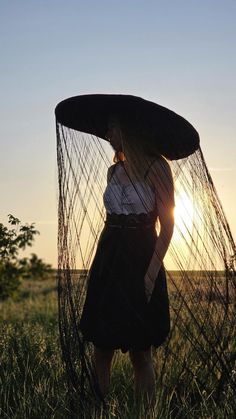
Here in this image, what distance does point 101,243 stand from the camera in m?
4.64

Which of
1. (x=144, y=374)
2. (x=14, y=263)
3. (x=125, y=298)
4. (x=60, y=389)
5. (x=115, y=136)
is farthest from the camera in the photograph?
(x=14, y=263)

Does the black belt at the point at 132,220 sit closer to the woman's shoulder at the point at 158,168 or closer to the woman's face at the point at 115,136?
the woman's shoulder at the point at 158,168

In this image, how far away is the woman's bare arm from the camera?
4.45m

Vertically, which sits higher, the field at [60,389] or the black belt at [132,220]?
the black belt at [132,220]

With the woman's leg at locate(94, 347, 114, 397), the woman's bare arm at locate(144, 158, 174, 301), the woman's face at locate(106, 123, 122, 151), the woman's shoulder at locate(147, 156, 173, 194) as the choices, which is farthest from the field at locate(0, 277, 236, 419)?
the woman's face at locate(106, 123, 122, 151)

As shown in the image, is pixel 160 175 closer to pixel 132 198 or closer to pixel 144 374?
pixel 132 198

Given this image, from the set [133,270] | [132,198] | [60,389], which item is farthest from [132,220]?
[60,389]

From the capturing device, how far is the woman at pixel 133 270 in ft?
14.7

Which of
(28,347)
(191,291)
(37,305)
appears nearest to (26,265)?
(37,305)

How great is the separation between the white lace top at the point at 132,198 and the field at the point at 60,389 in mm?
1252

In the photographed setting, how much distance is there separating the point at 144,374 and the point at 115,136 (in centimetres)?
163

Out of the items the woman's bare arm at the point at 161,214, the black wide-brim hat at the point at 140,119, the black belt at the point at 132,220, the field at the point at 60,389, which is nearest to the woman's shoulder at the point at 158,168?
the woman's bare arm at the point at 161,214

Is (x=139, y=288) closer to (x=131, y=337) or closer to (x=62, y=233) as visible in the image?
(x=131, y=337)

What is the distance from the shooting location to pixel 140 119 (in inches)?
184
